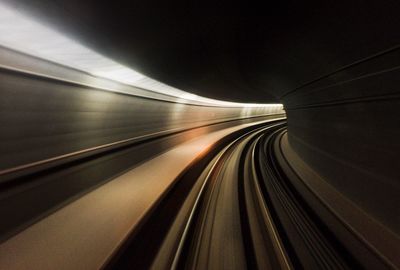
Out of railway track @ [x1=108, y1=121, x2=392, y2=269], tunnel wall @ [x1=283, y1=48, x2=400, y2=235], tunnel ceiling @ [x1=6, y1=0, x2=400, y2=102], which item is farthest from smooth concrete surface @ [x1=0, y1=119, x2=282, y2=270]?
tunnel wall @ [x1=283, y1=48, x2=400, y2=235]

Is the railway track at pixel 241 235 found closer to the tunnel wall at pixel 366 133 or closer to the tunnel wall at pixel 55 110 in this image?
the tunnel wall at pixel 366 133

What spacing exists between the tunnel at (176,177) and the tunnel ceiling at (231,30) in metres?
0.03

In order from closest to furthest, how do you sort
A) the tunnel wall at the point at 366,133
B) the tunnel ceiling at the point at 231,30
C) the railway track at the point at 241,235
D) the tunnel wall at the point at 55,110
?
the tunnel ceiling at the point at 231,30, the tunnel wall at the point at 366,133, the railway track at the point at 241,235, the tunnel wall at the point at 55,110

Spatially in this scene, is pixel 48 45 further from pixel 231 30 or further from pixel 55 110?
pixel 231 30

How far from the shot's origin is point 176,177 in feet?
25.2

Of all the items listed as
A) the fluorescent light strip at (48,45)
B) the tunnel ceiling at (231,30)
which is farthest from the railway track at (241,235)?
the fluorescent light strip at (48,45)

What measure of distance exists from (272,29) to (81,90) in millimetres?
4304

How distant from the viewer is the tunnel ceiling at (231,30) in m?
3.39

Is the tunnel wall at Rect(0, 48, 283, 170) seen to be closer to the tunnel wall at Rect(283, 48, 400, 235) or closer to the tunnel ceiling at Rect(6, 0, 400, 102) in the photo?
the tunnel ceiling at Rect(6, 0, 400, 102)

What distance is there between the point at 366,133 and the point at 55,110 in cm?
578

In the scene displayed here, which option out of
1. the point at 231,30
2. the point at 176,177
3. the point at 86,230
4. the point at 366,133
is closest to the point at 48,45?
the point at 86,230

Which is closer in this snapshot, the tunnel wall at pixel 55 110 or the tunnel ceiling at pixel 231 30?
the tunnel ceiling at pixel 231 30

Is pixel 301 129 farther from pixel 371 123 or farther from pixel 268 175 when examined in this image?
pixel 371 123

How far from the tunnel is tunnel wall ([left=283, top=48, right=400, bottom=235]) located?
0.03 meters
